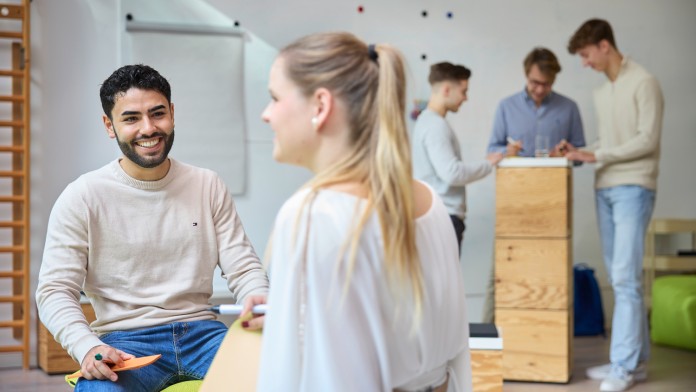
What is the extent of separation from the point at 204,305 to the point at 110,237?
0.29m

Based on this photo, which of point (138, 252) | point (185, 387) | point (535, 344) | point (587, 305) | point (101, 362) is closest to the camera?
point (101, 362)

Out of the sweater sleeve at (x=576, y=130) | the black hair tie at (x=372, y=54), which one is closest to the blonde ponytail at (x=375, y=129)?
the black hair tie at (x=372, y=54)

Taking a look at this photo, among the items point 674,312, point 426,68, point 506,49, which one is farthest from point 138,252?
point 506,49

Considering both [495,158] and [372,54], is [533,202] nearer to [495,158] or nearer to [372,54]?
[495,158]

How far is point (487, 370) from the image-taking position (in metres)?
3.73

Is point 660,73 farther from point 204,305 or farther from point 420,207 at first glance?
point 420,207

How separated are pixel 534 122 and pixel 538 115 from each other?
0.04 metres

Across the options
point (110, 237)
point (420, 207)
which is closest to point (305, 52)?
point (420, 207)

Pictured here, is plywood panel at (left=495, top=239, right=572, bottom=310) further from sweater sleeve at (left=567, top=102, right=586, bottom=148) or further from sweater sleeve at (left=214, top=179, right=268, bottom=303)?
sweater sleeve at (left=214, top=179, right=268, bottom=303)

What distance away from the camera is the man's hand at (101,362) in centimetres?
207

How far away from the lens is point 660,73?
6520mm

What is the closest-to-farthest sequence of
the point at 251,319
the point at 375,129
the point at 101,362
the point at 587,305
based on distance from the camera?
the point at 375,129 → the point at 251,319 → the point at 101,362 → the point at 587,305

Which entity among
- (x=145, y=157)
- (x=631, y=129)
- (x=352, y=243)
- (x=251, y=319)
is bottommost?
(x=251, y=319)

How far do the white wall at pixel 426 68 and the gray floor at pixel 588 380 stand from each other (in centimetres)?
49
